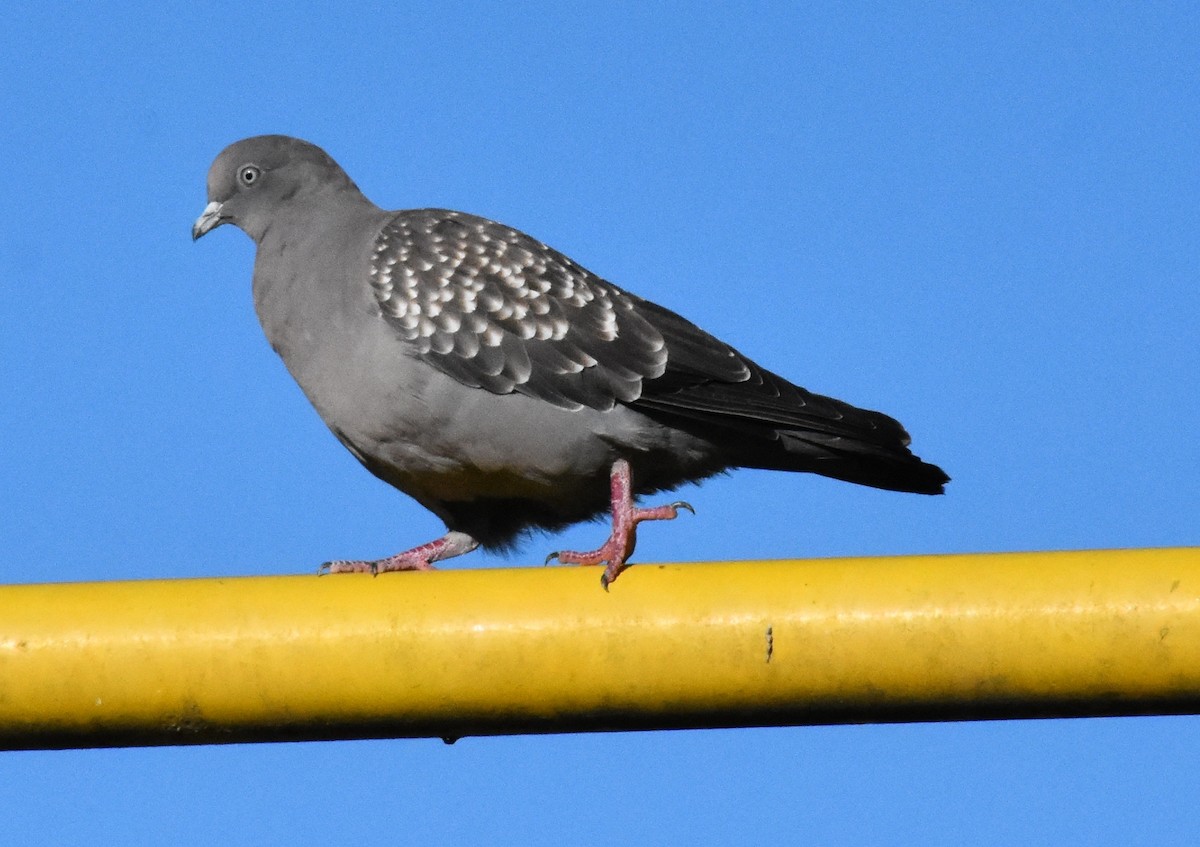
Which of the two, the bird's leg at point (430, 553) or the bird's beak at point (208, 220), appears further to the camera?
the bird's beak at point (208, 220)

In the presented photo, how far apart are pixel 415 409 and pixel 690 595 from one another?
199 centimetres

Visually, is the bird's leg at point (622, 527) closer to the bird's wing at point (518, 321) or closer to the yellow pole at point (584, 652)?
the bird's wing at point (518, 321)

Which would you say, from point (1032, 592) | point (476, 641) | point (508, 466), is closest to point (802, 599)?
point (1032, 592)

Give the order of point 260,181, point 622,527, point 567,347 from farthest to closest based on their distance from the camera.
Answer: point 260,181
point 567,347
point 622,527

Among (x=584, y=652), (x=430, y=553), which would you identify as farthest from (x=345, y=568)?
(x=584, y=652)

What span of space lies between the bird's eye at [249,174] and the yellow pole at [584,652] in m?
3.04

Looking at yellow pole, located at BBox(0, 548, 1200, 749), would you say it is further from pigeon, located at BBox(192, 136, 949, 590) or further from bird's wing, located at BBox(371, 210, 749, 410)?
bird's wing, located at BBox(371, 210, 749, 410)

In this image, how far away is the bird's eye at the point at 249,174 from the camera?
19.3 ft

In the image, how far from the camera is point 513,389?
498 cm

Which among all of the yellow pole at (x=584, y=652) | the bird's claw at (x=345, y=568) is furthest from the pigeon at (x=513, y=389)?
the yellow pole at (x=584, y=652)

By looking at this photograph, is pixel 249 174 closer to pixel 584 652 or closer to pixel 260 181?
pixel 260 181

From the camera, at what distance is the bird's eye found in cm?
588

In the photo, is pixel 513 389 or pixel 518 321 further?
pixel 518 321

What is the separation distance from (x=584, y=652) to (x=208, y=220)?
346 cm
